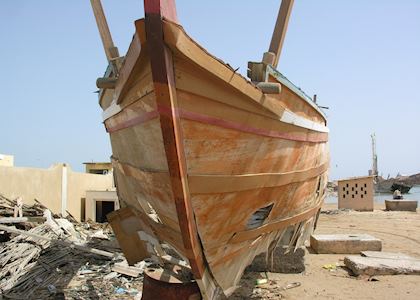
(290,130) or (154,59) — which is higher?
(154,59)

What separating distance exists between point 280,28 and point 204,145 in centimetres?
235

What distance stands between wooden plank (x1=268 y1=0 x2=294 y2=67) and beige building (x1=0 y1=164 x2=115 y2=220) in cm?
1013

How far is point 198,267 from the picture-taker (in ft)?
10.4

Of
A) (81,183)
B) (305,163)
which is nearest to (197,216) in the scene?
(305,163)

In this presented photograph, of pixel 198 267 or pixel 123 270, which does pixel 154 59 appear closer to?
pixel 198 267

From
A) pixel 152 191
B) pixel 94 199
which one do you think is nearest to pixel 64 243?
pixel 152 191

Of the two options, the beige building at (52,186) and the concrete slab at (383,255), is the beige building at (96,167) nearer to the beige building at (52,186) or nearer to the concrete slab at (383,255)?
the beige building at (52,186)

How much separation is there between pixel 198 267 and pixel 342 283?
365 cm

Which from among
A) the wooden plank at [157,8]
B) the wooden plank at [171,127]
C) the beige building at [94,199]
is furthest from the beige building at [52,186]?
the wooden plank at [157,8]

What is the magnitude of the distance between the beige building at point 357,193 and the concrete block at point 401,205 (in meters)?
1.25

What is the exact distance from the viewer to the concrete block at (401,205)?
734 inches

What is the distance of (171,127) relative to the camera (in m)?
2.66

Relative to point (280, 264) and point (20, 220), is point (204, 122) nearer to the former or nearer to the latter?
point (280, 264)

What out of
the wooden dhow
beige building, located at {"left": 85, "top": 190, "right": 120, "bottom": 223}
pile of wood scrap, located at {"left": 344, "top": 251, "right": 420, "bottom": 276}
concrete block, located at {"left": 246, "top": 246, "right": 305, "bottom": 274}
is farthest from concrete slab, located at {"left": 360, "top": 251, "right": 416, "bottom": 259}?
beige building, located at {"left": 85, "top": 190, "right": 120, "bottom": 223}
